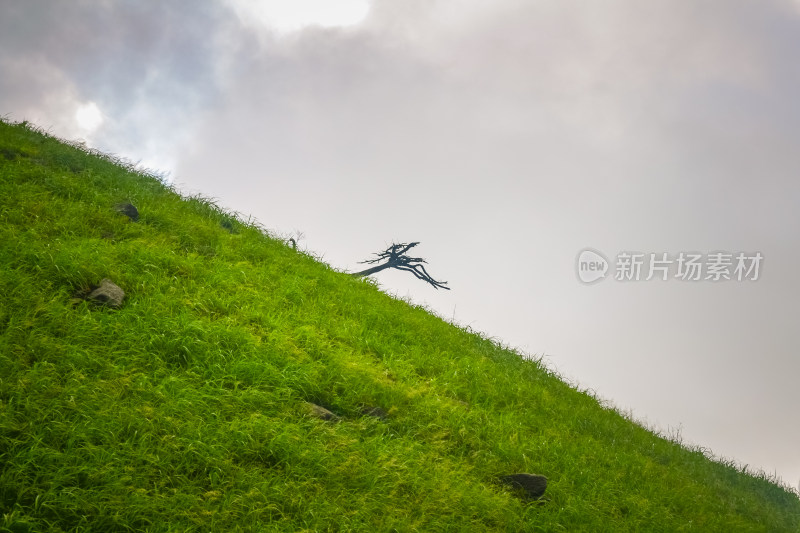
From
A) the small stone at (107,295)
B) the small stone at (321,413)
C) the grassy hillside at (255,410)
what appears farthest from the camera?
the small stone at (107,295)

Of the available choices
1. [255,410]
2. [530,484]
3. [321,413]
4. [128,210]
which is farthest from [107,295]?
[530,484]

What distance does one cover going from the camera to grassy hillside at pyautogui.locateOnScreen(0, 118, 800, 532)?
464cm

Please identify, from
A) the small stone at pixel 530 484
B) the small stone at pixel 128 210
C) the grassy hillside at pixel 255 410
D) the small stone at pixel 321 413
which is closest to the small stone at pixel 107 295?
the grassy hillside at pixel 255 410

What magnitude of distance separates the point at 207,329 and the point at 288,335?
124 cm

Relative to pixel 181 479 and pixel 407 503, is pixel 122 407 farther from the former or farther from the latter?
pixel 407 503

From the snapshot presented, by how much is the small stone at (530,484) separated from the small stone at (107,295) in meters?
5.80

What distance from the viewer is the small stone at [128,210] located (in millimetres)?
10414

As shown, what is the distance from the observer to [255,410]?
6.05 metres

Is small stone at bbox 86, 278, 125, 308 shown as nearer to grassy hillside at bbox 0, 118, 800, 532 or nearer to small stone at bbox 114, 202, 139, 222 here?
grassy hillside at bbox 0, 118, 800, 532

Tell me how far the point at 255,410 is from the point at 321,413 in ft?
2.58

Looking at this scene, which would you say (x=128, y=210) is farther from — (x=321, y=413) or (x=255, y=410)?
(x=321, y=413)

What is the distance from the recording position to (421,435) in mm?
6910

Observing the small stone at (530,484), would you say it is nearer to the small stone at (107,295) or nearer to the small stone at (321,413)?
the small stone at (321,413)

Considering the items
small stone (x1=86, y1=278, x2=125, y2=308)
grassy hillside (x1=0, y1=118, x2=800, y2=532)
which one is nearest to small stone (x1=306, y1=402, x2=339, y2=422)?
grassy hillside (x1=0, y1=118, x2=800, y2=532)
